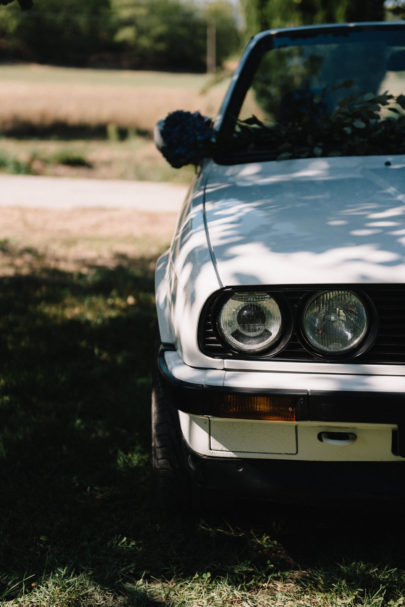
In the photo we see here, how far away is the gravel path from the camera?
896 cm

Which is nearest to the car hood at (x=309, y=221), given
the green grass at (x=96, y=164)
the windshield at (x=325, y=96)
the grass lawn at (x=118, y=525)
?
the windshield at (x=325, y=96)

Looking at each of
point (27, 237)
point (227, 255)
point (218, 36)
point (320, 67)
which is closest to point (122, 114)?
point (27, 237)

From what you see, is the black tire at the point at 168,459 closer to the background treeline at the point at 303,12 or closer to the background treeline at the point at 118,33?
the background treeline at the point at 303,12

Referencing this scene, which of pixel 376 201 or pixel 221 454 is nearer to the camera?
pixel 221 454

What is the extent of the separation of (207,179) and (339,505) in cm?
141

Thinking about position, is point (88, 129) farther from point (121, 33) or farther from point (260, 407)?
point (121, 33)

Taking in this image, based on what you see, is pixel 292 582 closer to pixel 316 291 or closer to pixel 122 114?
pixel 316 291

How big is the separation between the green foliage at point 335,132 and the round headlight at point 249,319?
3.63 ft

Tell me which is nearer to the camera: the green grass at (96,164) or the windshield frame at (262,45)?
the windshield frame at (262,45)

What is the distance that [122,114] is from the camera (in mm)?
23781

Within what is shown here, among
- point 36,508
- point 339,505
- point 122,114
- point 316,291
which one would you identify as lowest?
point 122,114

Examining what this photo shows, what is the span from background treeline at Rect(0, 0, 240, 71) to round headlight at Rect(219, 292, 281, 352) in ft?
175

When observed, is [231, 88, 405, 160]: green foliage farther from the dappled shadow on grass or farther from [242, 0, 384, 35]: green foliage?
[242, 0, 384, 35]: green foliage

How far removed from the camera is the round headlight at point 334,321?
171 cm
